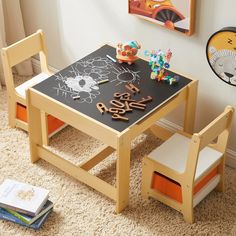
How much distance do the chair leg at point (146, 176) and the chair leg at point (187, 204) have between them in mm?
177

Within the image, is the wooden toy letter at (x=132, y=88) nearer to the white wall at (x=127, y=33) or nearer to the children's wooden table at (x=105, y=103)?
the children's wooden table at (x=105, y=103)

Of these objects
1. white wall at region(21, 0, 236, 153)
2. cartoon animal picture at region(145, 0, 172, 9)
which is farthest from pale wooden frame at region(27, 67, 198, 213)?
cartoon animal picture at region(145, 0, 172, 9)

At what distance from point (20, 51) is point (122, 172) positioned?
2.92ft

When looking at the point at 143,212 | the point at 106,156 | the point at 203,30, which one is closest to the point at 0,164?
the point at 106,156

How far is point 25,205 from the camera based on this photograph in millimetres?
2396

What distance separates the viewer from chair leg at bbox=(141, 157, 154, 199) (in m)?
2.44

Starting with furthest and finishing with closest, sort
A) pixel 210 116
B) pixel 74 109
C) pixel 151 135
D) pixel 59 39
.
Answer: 1. pixel 59 39
2. pixel 151 135
3. pixel 210 116
4. pixel 74 109

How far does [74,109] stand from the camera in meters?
2.39

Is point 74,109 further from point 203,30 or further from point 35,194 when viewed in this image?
point 203,30

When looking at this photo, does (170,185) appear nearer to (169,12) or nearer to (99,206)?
(99,206)

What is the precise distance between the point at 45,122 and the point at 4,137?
28 cm

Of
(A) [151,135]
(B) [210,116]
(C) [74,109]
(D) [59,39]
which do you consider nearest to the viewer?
(C) [74,109]

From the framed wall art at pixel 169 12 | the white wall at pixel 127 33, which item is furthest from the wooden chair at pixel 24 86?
the framed wall art at pixel 169 12

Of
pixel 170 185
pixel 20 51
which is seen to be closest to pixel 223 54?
pixel 170 185
